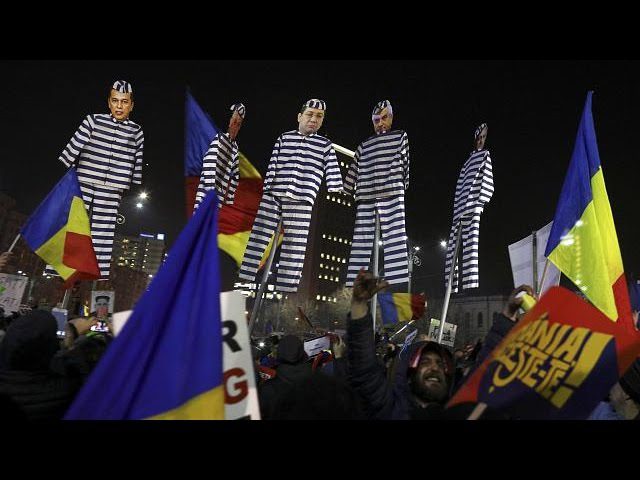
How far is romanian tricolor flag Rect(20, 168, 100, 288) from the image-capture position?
9.04m

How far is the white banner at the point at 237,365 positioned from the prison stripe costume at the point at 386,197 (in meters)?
7.38

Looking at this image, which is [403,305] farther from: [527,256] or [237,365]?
[237,365]

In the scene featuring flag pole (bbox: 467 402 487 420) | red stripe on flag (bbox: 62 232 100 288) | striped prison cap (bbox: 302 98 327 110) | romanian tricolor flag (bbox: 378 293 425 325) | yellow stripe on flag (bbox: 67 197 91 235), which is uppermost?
striped prison cap (bbox: 302 98 327 110)

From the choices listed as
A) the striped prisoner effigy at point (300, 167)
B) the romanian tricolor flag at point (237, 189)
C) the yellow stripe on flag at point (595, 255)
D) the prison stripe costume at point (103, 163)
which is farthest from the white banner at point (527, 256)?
the prison stripe costume at point (103, 163)

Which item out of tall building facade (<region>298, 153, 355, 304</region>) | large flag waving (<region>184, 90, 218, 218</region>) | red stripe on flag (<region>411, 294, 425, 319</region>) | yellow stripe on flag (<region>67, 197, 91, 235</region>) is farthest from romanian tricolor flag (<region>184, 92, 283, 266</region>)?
tall building facade (<region>298, 153, 355, 304</region>)

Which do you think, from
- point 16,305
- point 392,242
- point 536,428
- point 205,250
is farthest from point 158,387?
point 16,305

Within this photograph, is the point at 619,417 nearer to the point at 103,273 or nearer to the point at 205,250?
the point at 205,250

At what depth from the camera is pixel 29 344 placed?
3633mm

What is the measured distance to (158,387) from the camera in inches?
105

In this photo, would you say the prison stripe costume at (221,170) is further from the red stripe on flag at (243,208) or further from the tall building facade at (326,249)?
the tall building facade at (326,249)

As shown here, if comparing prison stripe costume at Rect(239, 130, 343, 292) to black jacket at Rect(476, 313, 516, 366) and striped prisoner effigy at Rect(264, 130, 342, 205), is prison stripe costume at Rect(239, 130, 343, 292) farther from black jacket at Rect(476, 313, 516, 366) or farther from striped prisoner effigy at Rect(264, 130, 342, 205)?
black jacket at Rect(476, 313, 516, 366)

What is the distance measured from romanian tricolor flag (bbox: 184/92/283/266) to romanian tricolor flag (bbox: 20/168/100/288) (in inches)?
80.9

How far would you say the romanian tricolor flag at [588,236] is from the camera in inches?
227

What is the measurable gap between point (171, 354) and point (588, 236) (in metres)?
5.50
